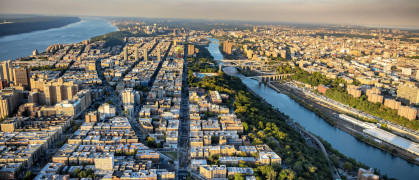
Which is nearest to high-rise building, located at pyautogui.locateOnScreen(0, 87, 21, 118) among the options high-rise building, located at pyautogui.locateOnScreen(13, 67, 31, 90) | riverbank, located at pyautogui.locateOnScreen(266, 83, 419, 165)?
high-rise building, located at pyautogui.locateOnScreen(13, 67, 31, 90)

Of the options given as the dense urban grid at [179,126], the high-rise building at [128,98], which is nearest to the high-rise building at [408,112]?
the dense urban grid at [179,126]

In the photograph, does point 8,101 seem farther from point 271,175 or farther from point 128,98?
point 271,175

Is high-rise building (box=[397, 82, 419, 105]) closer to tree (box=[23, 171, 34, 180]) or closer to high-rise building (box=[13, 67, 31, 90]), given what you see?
tree (box=[23, 171, 34, 180])

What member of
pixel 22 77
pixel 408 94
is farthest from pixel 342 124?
pixel 22 77

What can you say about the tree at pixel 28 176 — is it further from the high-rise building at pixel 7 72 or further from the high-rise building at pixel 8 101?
the high-rise building at pixel 7 72

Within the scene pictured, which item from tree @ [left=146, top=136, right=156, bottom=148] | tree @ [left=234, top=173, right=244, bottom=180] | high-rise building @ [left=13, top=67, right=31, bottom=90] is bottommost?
tree @ [left=234, top=173, right=244, bottom=180]
